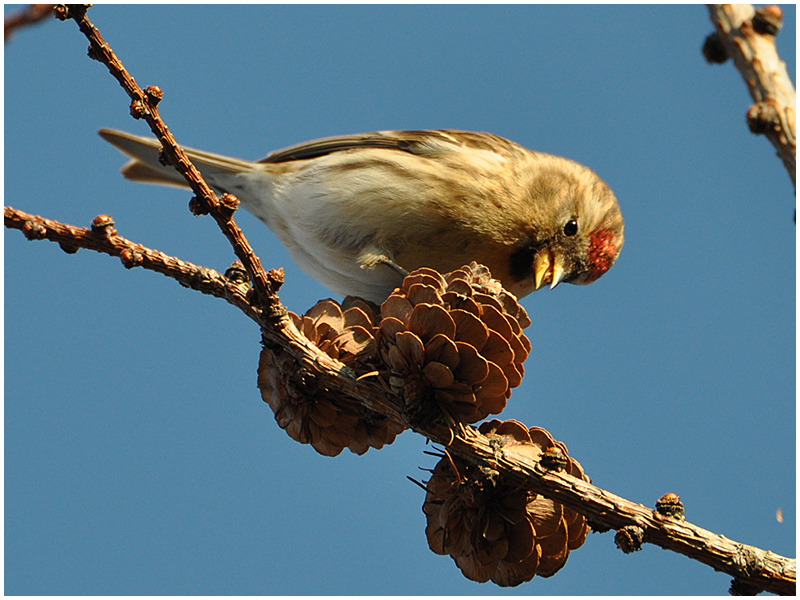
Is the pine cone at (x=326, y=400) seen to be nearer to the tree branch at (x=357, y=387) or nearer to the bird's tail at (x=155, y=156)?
the tree branch at (x=357, y=387)

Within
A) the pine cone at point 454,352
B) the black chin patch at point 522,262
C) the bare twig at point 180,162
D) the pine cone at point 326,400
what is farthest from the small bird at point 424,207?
the bare twig at point 180,162

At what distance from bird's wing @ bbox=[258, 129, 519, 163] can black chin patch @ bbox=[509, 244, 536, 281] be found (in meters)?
0.74

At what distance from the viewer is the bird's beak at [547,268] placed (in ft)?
11.7

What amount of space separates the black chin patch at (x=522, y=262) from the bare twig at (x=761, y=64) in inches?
50.0

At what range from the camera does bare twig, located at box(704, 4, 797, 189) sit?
2.24 m

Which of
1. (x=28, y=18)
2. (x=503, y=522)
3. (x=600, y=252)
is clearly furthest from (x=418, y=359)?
(x=600, y=252)

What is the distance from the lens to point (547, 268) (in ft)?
11.8

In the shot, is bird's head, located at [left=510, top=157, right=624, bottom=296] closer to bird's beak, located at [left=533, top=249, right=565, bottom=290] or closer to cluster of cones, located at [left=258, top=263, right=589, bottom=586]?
bird's beak, located at [left=533, top=249, right=565, bottom=290]

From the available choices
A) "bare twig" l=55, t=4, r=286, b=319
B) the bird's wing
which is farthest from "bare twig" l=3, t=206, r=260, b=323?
the bird's wing

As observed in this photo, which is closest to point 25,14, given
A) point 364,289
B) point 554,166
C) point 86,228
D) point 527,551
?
point 86,228

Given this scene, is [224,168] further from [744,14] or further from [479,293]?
[744,14]

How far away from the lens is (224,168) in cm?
431

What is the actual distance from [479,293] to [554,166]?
1.90 m

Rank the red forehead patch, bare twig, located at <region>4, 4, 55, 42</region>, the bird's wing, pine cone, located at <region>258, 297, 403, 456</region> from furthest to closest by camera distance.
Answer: the bird's wing < the red forehead patch < pine cone, located at <region>258, 297, 403, 456</region> < bare twig, located at <region>4, 4, 55, 42</region>
